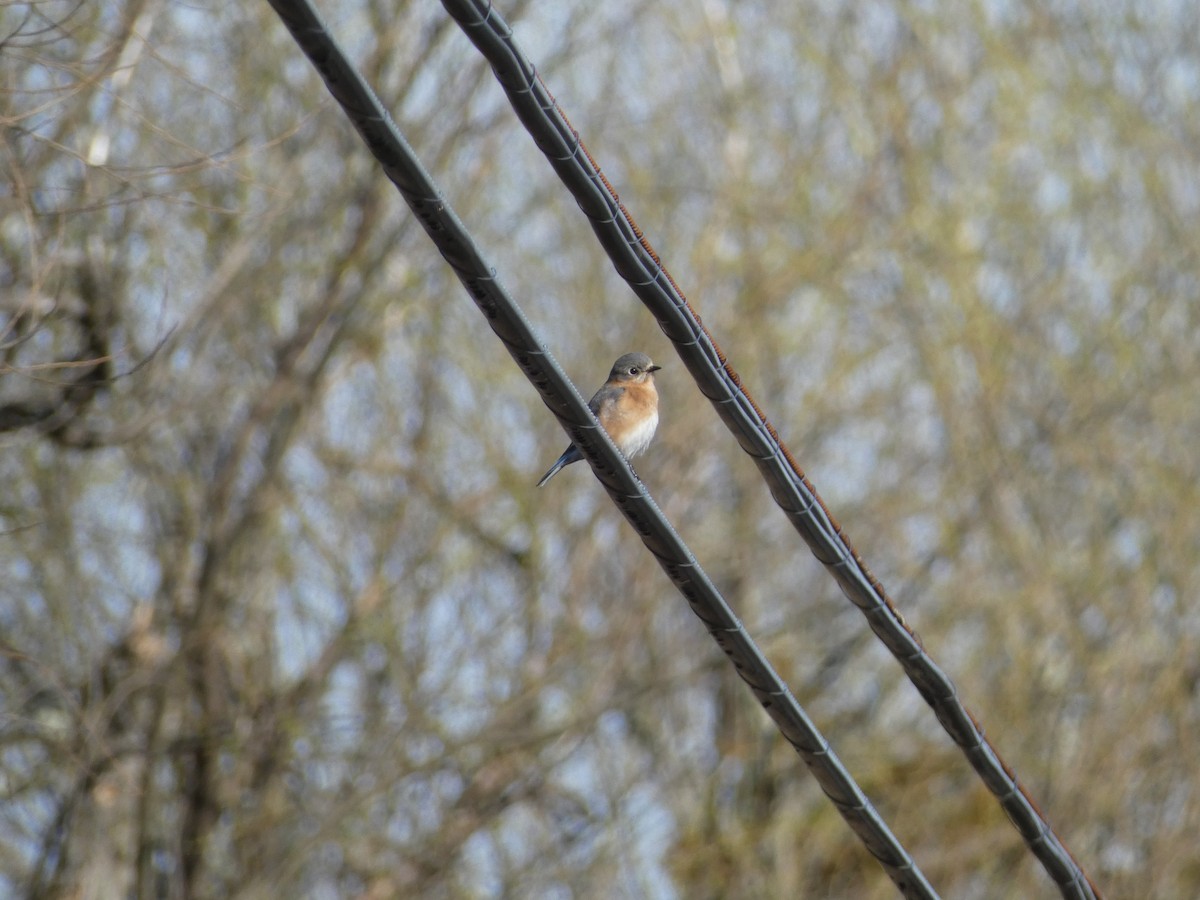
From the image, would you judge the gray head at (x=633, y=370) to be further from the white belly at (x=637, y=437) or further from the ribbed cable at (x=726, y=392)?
the ribbed cable at (x=726, y=392)

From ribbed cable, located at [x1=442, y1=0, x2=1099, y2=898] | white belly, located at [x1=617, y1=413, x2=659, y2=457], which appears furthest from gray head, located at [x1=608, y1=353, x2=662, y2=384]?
ribbed cable, located at [x1=442, y1=0, x2=1099, y2=898]

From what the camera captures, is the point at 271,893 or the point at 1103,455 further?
the point at 1103,455

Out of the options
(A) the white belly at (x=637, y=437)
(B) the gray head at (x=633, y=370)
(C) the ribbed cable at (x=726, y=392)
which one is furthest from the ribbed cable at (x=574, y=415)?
(B) the gray head at (x=633, y=370)

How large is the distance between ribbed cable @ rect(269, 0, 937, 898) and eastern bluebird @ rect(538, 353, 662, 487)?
3.18 meters

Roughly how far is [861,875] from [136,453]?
6461 millimetres

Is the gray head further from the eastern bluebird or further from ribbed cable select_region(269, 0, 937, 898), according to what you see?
ribbed cable select_region(269, 0, 937, 898)

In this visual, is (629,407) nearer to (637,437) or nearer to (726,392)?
(637,437)

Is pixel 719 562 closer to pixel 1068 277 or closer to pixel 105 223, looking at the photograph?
pixel 1068 277

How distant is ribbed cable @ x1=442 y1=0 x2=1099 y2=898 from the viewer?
3.37m

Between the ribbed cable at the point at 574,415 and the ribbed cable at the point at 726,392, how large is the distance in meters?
0.24

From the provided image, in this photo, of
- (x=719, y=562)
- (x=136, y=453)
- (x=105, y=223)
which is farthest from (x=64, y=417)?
(x=719, y=562)

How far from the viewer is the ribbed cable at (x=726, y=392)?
337cm

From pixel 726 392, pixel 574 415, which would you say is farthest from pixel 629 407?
pixel 574 415

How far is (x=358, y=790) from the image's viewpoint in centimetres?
1125
